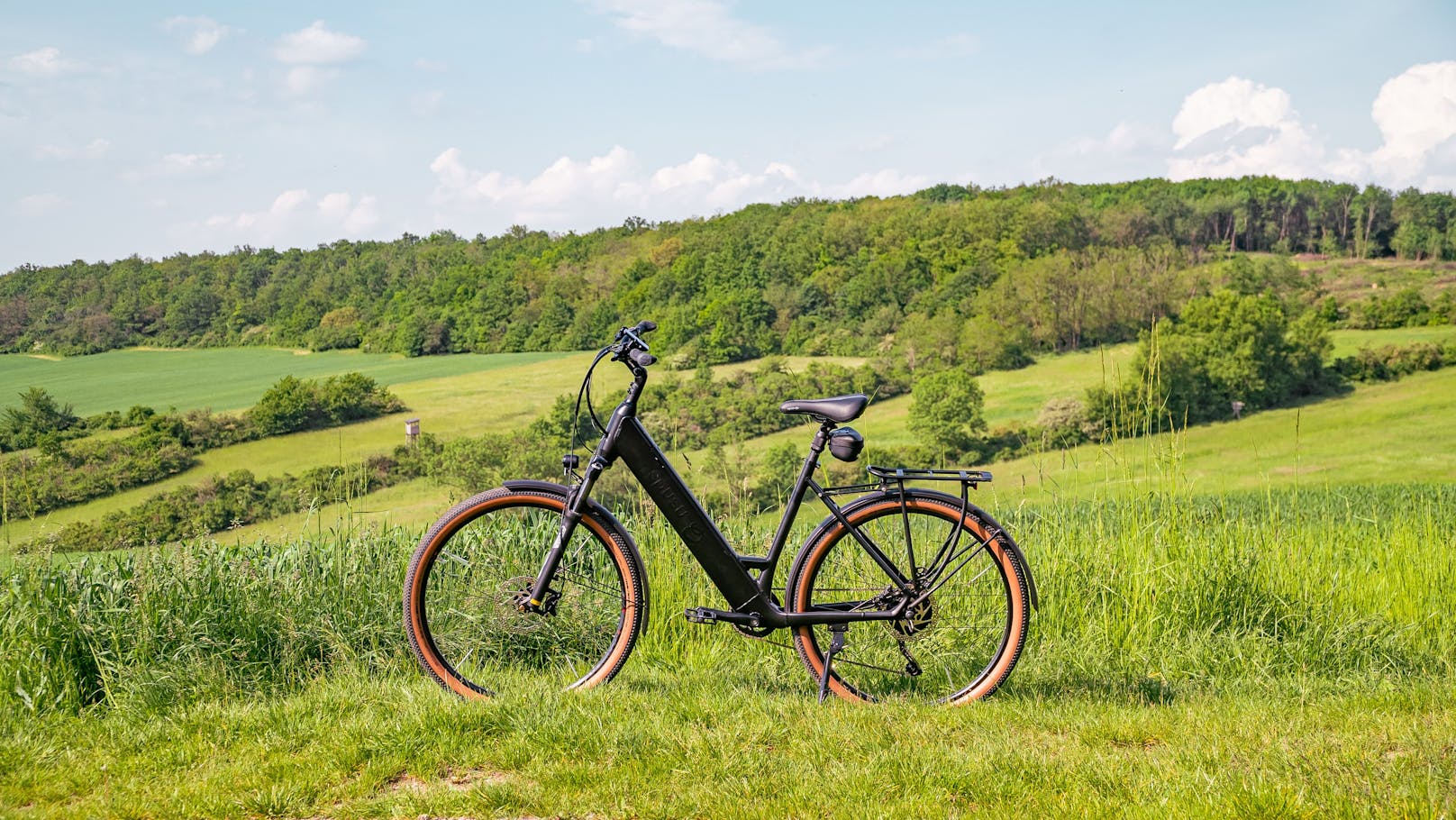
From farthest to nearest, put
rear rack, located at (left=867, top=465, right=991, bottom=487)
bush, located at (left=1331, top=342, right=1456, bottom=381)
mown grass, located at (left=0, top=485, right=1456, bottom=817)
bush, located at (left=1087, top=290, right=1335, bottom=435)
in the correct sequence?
bush, located at (left=1331, top=342, right=1456, bottom=381) < bush, located at (left=1087, top=290, right=1335, bottom=435) < rear rack, located at (left=867, top=465, right=991, bottom=487) < mown grass, located at (left=0, top=485, right=1456, bottom=817)

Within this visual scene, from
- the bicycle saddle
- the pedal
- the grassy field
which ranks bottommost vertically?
the pedal

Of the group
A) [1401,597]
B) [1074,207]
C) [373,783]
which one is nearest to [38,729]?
[373,783]

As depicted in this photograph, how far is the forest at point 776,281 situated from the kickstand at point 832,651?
63871mm

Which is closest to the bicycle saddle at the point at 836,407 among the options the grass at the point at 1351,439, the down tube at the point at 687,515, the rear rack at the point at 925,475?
the rear rack at the point at 925,475

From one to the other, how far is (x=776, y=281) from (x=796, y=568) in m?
73.7

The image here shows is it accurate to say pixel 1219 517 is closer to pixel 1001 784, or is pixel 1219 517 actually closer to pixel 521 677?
pixel 1001 784

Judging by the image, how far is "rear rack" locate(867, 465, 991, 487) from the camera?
322 cm

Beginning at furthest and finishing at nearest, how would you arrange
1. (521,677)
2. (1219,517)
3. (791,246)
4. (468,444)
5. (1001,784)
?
1. (791,246)
2. (468,444)
3. (1219,517)
4. (521,677)
5. (1001,784)

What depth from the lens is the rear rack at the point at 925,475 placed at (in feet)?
10.6

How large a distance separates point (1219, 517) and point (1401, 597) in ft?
3.05

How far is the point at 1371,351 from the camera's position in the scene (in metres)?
64.8

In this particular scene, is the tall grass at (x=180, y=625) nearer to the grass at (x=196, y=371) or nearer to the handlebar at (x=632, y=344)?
the handlebar at (x=632, y=344)

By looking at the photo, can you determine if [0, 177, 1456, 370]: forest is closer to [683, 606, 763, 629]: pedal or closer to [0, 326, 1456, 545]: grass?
[0, 326, 1456, 545]: grass

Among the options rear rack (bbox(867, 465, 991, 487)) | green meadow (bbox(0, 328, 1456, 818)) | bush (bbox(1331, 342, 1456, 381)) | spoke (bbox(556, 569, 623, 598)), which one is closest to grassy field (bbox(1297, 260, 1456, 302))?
bush (bbox(1331, 342, 1456, 381))
